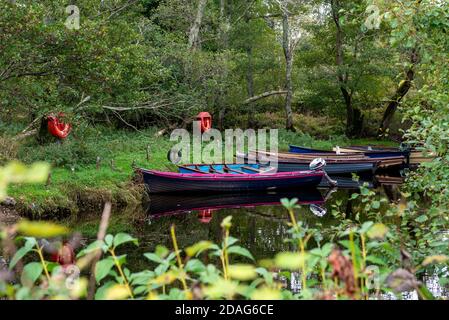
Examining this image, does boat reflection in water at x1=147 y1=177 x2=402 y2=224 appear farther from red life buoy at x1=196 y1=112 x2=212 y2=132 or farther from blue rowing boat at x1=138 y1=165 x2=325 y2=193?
red life buoy at x1=196 y1=112 x2=212 y2=132

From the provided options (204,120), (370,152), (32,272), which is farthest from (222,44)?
(32,272)

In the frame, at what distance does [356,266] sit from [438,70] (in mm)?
3766

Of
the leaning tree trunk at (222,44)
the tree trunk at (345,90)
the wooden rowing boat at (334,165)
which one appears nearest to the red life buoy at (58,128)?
the wooden rowing boat at (334,165)

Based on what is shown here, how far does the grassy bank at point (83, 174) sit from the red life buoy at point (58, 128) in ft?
0.92

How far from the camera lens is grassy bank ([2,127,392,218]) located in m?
12.3

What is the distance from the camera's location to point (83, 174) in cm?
1387

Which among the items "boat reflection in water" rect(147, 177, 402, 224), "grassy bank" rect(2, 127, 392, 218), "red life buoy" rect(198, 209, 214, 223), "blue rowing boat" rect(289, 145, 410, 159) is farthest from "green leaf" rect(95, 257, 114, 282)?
"blue rowing boat" rect(289, 145, 410, 159)

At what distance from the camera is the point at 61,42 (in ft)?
36.8

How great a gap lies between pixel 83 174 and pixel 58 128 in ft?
5.82

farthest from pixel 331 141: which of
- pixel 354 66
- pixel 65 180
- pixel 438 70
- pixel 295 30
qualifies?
pixel 438 70

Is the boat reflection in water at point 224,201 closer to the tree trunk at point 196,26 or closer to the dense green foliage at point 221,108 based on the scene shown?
the dense green foliage at point 221,108

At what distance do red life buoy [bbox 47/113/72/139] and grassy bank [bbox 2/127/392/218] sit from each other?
28cm

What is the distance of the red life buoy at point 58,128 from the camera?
573 inches

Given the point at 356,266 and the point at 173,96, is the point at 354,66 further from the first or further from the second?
the point at 356,266
